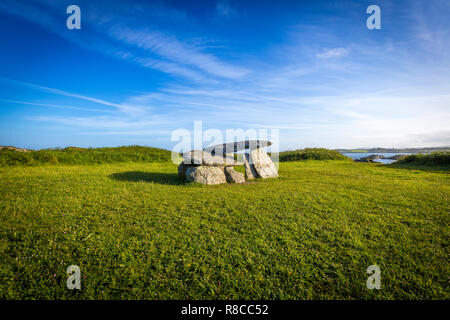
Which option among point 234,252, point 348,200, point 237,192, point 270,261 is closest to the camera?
point 270,261

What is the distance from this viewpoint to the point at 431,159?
1645cm

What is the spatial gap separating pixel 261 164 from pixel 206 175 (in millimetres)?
3635

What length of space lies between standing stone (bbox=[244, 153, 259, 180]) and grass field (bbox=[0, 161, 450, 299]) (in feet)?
12.2

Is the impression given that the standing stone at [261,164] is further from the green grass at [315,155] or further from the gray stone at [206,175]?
the green grass at [315,155]

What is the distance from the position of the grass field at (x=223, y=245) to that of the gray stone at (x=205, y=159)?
3.18 metres

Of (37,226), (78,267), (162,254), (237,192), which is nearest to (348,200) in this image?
(237,192)

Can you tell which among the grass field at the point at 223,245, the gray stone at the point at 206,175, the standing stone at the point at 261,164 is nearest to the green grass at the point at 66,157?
the grass field at the point at 223,245

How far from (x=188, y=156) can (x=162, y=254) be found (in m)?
7.06

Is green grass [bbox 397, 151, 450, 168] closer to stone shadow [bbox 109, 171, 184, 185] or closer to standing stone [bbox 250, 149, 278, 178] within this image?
standing stone [bbox 250, 149, 278, 178]

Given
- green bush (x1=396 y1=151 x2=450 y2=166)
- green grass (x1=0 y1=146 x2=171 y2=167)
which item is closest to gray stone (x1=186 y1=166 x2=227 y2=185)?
Result: green grass (x1=0 y1=146 x2=171 y2=167)

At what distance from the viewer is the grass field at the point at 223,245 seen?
9.68 feet

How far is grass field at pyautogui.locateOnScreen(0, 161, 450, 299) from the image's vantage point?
2951 mm

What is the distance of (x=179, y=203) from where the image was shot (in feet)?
21.6
